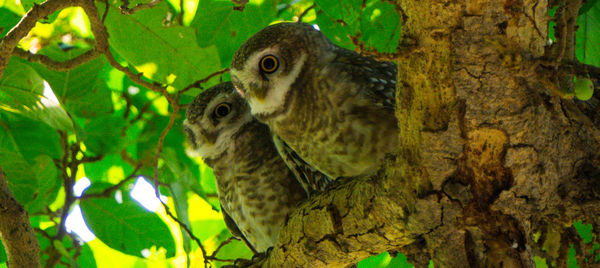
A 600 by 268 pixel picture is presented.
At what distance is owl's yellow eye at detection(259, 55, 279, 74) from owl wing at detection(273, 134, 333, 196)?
10.1 inches

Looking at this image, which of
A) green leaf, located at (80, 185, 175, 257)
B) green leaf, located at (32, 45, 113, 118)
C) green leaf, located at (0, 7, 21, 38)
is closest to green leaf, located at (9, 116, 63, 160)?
green leaf, located at (32, 45, 113, 118)

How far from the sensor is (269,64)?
80.4 inches

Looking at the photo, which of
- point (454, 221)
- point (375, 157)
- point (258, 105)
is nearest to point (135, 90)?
point (258, 105)

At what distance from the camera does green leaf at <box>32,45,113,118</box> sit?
8.11ft

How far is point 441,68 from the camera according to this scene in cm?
111

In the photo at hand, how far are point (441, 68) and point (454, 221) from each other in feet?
1.03

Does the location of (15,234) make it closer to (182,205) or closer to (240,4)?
(182,205)

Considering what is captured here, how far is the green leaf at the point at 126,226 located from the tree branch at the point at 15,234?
53 cm

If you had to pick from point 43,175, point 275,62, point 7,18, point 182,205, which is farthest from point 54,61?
point 275,62

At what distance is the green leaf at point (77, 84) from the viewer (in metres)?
2.47

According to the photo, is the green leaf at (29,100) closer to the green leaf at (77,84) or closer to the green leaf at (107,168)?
the green leaf at (77,84)

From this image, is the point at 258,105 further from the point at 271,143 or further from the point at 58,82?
the point at 58,82

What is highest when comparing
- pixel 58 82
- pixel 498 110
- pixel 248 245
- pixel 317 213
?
pixel 58 82

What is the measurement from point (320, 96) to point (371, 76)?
0.17 m
